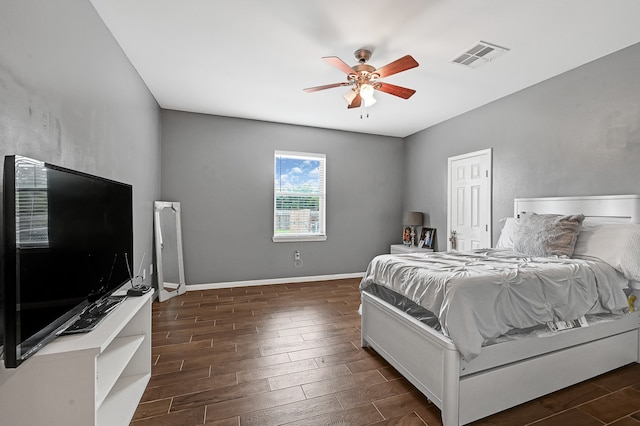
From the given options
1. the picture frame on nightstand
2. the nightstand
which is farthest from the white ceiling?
the nightstand

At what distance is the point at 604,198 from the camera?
2629 mm

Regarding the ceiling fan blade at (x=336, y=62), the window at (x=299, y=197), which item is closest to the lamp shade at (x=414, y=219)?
the window at (x=299, y=197)

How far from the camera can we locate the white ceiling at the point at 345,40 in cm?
209

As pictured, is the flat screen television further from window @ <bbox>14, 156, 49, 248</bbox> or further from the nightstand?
the nightstand

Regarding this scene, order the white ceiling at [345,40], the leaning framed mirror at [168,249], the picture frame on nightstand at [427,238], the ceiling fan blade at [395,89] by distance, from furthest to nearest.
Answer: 1. the picture frame on nightstand at [427,238]
2. the leaning framed mirror at [168,249]
3. the ceiling fan blade at [395,89]
4. the white ceiling at [345,40]

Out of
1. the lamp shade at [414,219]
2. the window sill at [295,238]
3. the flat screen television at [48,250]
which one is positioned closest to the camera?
the flat screen television at [48,250]

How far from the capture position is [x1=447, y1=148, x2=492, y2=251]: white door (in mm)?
3932

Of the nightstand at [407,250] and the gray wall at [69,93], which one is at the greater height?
the gray wall at [69,93]

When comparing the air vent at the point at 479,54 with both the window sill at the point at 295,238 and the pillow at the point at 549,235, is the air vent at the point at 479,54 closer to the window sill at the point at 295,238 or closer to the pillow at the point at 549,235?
the pillow at the point at 549,235

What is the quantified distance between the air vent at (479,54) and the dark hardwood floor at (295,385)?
9.06 ft

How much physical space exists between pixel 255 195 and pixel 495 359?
3826 millimetres

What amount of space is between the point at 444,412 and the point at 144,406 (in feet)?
5.96

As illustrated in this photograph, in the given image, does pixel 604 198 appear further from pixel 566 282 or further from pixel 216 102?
pixel 216 102

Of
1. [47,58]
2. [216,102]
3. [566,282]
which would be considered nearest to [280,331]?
[566,282]
